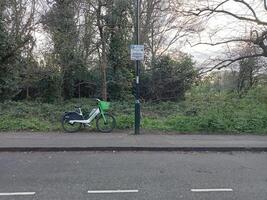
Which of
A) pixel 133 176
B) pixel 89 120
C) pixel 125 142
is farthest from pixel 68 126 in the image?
pixel 133 176

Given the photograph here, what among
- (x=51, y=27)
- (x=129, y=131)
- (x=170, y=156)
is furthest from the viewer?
(x=51, y=27)

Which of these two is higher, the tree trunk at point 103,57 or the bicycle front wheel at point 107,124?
the tree trunk at point 103,57

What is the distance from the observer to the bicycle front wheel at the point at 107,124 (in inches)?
608

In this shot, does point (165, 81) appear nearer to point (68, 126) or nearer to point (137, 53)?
point (68, 126)

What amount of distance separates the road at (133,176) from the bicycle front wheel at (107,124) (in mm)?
3525

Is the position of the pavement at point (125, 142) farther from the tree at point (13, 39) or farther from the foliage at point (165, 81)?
the foliage at point (165, 81)

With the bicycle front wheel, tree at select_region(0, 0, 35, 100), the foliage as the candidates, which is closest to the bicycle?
the bicycle front wheel

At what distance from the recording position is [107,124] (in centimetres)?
1554

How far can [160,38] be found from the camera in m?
39.3

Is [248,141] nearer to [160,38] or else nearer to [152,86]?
[152,86]

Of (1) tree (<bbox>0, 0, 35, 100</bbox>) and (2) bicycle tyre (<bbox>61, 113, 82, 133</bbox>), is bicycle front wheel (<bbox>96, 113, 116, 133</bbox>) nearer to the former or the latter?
(2) bicycle tyre (<bbox>61, 113, 82, 133</bbox>)

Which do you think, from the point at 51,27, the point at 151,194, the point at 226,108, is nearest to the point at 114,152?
the point at 151,194

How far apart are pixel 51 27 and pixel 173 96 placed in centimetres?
951

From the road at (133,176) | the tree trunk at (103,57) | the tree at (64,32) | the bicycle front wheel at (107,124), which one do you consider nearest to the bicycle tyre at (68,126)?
the bicycle front wheel at (107,124)
